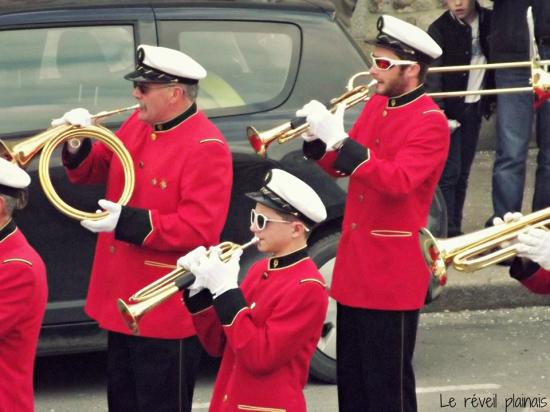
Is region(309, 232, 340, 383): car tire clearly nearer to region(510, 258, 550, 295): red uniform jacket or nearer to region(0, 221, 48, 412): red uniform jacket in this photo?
region(510, 258, 550, 295): red uniform jacket

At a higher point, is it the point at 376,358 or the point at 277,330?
the point at 277,330

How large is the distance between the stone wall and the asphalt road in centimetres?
341

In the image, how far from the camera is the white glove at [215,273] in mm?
4922

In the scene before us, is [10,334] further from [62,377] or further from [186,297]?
[62,377]

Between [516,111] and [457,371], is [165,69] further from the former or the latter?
[516,111]

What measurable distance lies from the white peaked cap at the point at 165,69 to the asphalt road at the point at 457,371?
6.27 ft

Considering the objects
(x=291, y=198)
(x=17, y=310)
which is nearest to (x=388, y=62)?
(x=291, y=198)

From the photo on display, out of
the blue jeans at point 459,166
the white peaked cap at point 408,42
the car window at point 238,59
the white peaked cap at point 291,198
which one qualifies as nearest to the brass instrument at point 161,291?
the white peaked cap at point 291,198

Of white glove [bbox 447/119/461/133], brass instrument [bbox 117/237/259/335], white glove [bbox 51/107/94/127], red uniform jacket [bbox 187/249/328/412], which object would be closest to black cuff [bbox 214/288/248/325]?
red uniform jacket [bbox 187/249/328/412]

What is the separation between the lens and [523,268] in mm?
5289

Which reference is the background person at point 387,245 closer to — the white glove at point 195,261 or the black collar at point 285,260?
the black collar at point 285,260

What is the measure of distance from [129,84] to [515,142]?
2828 mm

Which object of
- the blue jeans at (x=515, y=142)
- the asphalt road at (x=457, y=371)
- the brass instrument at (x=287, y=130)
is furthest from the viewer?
the blue jeans at (x=515, y=142)

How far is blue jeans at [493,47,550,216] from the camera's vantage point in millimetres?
9195
